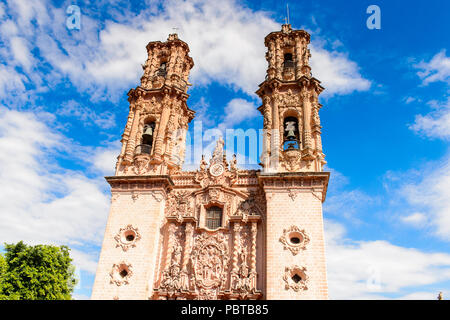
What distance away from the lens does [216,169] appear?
25.1m

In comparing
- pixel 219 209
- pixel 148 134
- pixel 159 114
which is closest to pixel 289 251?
pixel 219 209

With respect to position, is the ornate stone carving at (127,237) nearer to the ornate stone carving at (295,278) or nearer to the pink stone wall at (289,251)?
the pink stone wall at (289,251)

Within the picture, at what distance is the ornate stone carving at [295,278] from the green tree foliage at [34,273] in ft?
68.4

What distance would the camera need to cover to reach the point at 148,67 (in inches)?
1211

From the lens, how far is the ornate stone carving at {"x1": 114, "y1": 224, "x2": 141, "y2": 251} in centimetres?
2228

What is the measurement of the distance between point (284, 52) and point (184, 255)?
18.3 m

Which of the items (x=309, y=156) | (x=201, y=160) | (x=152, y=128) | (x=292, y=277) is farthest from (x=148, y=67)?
(x=292, y=277)

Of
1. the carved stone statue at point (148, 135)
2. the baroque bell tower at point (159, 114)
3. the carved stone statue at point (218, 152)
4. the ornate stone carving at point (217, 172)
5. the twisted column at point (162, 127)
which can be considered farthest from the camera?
the carved stone statue at point (148, 135)

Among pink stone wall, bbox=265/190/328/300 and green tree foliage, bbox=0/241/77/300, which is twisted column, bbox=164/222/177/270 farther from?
green tree foliage, bbox=0/241/77/300

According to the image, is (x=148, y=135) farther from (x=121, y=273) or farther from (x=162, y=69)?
(x=121, y=273)

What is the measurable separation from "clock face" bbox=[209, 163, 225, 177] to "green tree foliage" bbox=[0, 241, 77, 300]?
55.4ft

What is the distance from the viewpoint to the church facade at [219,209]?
2067 centimetres

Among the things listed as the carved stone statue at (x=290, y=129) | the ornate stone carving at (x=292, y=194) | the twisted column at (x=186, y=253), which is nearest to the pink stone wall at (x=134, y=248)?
the twisted column at (x=186, y=253)
